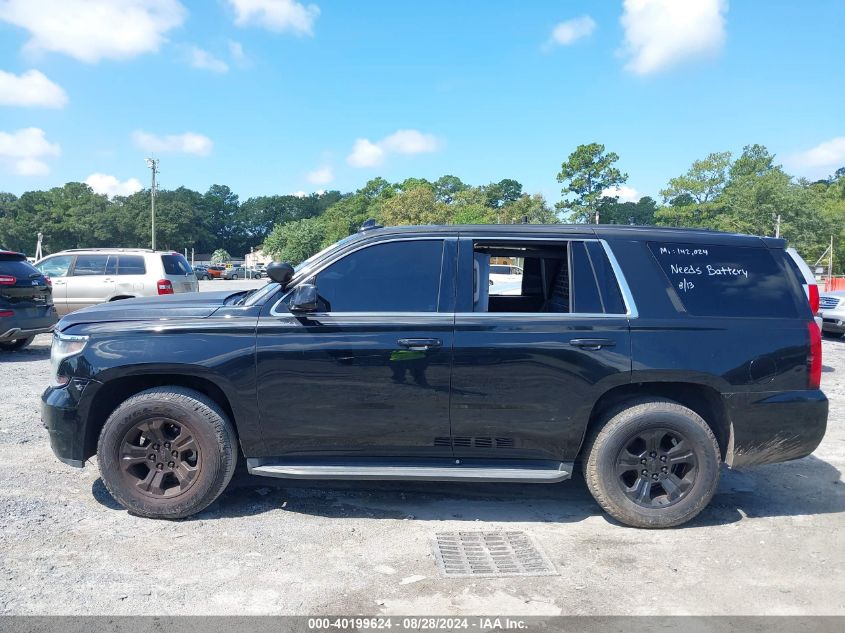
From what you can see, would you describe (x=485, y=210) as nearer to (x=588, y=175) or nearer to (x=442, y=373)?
(x=588, y=175)

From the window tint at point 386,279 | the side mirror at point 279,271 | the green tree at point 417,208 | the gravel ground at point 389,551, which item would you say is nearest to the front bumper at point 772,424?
the gravel ground at point 389,551

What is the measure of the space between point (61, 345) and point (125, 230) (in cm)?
10427

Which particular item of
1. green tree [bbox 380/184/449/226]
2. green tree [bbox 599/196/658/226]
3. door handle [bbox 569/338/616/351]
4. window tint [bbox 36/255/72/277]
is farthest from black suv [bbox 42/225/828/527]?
green tree [bbox 599/196/658/226]

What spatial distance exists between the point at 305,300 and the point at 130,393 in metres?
1.42

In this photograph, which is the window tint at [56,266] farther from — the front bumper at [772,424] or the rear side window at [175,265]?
the front bumper at [772,424]

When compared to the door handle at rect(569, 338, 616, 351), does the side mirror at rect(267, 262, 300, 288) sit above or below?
above

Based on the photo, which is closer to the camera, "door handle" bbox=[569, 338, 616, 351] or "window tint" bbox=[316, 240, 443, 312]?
"door handle" bbox=[569, 338, 616, 351]

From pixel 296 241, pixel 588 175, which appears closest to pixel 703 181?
pixel 588 175

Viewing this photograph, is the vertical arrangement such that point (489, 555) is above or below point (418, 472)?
below

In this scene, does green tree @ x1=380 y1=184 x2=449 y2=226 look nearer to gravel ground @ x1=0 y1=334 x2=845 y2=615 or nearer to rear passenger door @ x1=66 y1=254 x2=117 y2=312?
rear passenger door @ x1=66 y1=254 x2=117 y2=312

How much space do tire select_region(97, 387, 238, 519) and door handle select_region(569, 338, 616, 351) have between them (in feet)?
7.50

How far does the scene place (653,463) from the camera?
4.15m

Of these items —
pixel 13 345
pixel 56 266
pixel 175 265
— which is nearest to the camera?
pixel 13 345

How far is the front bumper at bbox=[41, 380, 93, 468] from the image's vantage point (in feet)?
13.4
